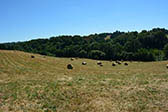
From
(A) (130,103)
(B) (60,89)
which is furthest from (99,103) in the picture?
(B) (60,89)

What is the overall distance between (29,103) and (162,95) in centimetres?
857

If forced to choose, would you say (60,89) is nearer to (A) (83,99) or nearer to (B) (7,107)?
(A) (83,99)

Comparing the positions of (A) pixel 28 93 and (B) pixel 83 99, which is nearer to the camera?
(B) pixel 83 99

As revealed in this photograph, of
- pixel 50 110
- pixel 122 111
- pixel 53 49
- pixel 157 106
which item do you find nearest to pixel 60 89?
pixel 50 110

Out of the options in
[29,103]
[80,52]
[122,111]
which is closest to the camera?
[122,111]

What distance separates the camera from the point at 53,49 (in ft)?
247

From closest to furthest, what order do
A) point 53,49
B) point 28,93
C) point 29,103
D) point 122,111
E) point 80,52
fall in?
1. point 122,111
2. point 29,103
3. point 28,93
4. point 80,52
5. point 53,49

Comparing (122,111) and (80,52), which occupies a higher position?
(80,52)

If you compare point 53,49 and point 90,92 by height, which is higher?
point 53,49

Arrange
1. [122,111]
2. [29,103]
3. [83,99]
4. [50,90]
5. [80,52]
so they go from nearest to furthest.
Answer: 1. [122,111]
2. [29,103]
3. [83,99]
4. [50,90]
5. [80,52]

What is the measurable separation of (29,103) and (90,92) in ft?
13.5

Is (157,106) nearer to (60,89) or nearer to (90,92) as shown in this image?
(90,92)

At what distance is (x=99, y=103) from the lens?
836 centimetres

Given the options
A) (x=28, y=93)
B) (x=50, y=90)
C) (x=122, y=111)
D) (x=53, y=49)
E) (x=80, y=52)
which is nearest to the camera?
(x=122, y=111)
